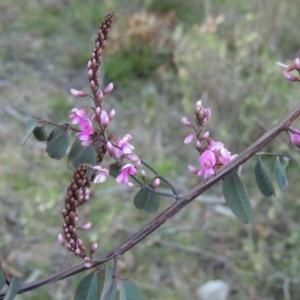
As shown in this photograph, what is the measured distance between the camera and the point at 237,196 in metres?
0.73

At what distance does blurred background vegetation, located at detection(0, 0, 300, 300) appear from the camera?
2.35m

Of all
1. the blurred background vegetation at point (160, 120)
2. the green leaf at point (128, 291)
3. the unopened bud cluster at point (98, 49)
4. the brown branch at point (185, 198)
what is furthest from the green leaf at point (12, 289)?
the blurred background vegetation at point (160, 120)

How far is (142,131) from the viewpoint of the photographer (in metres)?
3.13

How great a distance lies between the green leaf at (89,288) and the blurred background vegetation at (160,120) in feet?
4.28

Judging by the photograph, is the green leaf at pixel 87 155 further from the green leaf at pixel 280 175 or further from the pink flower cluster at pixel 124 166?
the green leaf at pixel 280 175

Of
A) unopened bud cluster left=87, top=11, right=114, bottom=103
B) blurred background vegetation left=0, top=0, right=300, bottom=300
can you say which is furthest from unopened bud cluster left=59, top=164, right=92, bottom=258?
blurred background vegetation left=0, top=0, right=300, bottom=300

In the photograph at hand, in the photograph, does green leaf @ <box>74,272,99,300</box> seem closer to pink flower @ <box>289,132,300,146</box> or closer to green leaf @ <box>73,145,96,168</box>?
green leaf @ <box>73,145,96,168</box>

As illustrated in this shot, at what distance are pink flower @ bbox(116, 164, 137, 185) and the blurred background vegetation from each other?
4.27 feet

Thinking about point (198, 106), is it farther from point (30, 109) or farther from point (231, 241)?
point (30, 109)

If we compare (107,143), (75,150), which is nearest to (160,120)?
(75,150)

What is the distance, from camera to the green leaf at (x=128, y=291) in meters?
0.69

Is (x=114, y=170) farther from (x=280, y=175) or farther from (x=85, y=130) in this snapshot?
(x=280, y=175)

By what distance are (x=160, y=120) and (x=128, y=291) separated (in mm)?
2487

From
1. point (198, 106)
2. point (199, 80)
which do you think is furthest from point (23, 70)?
point (198, 106)
